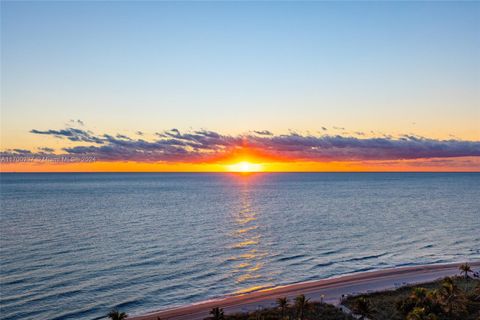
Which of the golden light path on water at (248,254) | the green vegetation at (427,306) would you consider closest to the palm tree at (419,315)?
the green vegetation at (427,306)

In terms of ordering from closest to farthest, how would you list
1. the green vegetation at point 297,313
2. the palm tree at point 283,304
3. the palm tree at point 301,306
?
the palm tree at point 301,306
the green vegetation at point 297,313
the palm tree at point 283,304

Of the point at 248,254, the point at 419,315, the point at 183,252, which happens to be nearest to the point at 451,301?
the point at 419,315

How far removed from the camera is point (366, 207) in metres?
149

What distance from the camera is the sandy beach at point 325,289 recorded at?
142 ft

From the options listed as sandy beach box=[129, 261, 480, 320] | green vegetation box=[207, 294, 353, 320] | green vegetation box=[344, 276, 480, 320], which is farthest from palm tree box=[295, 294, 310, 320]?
sandy beach box=[129, 261, 480, 320]

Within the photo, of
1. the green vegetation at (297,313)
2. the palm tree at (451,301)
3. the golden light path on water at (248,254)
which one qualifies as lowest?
the golden light path on water at (248,254)

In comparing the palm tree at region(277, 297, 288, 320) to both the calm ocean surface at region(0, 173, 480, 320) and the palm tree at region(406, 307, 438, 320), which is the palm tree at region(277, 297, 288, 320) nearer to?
the palm tree at region(406, 307, 438, 320)

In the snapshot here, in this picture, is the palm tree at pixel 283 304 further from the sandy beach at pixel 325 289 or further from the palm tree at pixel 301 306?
the sandy beach at pixel 325 289

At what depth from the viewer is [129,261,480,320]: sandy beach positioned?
43.2 meters

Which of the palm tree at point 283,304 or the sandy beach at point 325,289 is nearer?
the palm tree at point 283,304

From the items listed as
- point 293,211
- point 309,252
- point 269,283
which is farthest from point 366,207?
point 269,283

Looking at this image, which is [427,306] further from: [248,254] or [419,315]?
[248,254]

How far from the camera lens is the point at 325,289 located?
50312 millimetres

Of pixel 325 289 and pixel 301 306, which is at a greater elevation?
pixel 301 306
